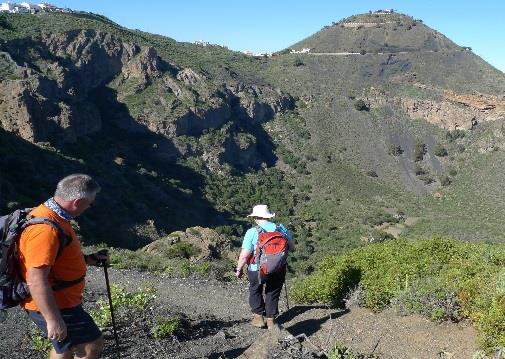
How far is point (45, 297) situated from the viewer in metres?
2.99

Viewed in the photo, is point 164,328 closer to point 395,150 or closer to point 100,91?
point 100,91

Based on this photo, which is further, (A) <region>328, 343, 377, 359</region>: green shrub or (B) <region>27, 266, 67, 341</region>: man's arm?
(A) <region>328, 343, 377, 359</region>: green shrub

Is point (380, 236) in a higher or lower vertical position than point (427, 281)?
lower

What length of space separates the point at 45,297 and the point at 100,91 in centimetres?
4411

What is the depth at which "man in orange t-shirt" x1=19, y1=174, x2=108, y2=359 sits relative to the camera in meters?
2.99

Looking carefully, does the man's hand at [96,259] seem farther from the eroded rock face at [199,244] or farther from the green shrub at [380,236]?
the green shrub at [380,236]

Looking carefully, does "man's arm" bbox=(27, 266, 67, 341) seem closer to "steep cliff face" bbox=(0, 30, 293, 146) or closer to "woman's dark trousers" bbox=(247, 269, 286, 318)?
"woman's dark trousers" bbox=(247, 269, 286, 318)

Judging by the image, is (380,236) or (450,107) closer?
(380,236)

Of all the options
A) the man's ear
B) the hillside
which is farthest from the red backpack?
the hillside

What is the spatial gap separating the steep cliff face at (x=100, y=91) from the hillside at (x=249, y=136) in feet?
0.44

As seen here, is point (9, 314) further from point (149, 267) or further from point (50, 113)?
point (50, 113)

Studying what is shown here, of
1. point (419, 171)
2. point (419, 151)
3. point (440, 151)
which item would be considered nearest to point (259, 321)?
point (419, 171)

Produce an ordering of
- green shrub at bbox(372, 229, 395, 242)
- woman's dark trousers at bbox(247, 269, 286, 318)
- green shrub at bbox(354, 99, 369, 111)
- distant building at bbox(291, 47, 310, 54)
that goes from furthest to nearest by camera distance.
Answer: distant building at bbox(291, 47, 310, 54), green shrub at bbox(354, 99, 369, 111), green shrub at bbox(372, 229, 395, 242), woman's dark trousers at bbox(247, 269, 286, 318)

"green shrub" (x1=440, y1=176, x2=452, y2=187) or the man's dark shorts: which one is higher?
the man's dark shorts
